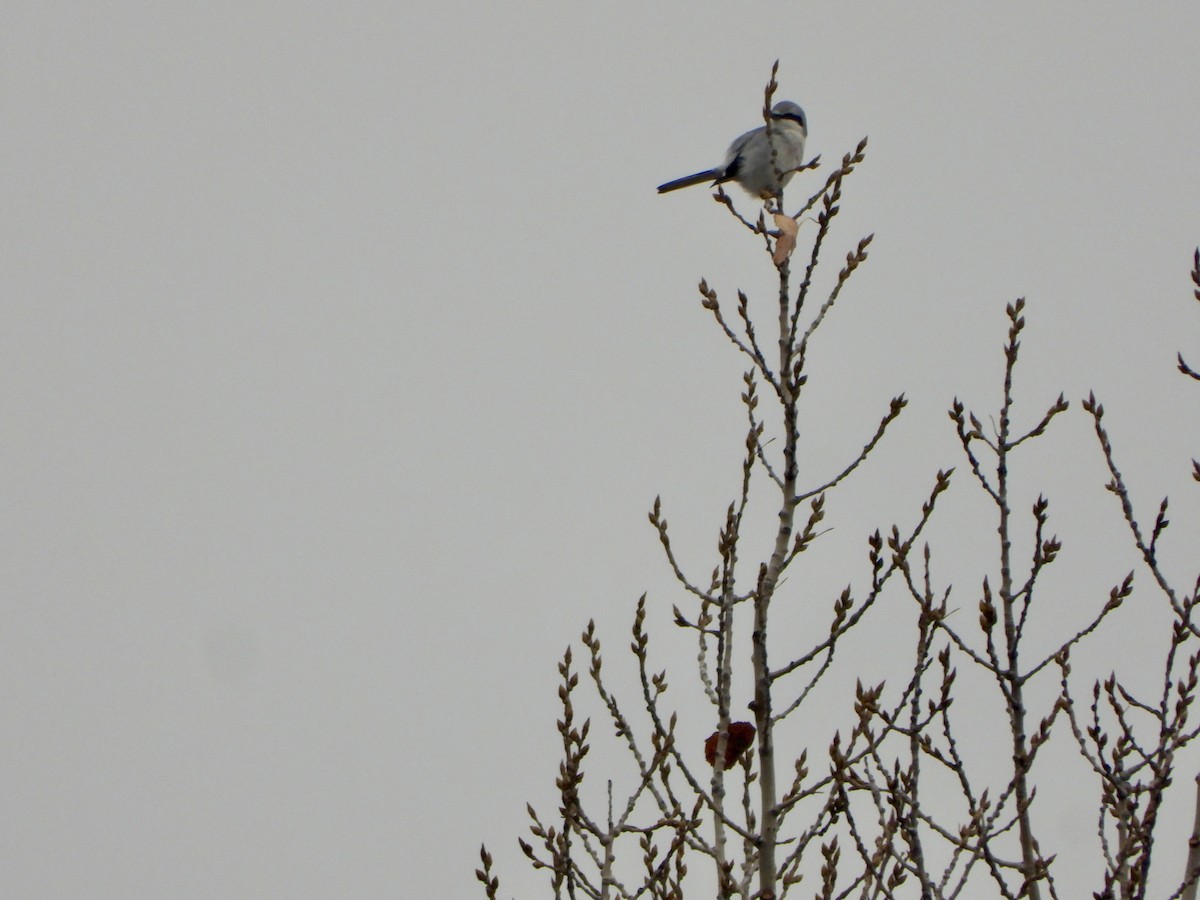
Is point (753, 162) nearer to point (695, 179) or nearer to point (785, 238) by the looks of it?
point (695, 179)

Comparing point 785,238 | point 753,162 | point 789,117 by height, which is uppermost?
point 753,162

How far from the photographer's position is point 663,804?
4023 millimetres

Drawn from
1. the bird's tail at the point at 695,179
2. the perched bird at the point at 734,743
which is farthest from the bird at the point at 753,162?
the perched bird at the point at 734,743

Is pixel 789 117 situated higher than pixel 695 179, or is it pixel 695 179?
pixel 695 179

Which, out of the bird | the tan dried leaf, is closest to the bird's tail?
the bird

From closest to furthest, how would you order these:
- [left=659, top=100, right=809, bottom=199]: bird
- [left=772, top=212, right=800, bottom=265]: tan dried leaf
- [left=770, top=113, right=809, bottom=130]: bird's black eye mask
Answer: [left=772, top=212, right=800, bottom=265]: tan dried leaf
[left=770, top=113, right=809, bottom=130]: bird's black eye mask
[left=659, top=100, right=809, bottom=199]: bird

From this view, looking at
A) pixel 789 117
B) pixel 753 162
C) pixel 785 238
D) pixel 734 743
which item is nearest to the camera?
pixel 734 743

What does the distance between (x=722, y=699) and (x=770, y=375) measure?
1.17 metres

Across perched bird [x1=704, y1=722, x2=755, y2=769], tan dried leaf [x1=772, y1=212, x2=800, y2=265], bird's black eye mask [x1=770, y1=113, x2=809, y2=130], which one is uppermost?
bird's black eye mask [x1=770, y1=113, x2=809, y2=130]

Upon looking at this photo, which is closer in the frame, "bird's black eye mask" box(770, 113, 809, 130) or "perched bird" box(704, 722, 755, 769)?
"perched bird" box(704, 722, 755, 769)

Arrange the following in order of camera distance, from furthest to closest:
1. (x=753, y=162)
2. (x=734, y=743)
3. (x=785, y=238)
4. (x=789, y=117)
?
(x=753, y=162)
(x=789, y=117)
(x=785, y=238)
(x=734, y=743)

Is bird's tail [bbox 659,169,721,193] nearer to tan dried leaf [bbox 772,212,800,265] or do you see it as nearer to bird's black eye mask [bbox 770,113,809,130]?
bird's black eye mask [bbox 770,113,809,130]

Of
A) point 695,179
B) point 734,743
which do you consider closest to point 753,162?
point 695,179

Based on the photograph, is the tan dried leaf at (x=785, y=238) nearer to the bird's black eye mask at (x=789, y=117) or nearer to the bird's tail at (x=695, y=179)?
the bird's black eye mask at (x=789, y=117)
